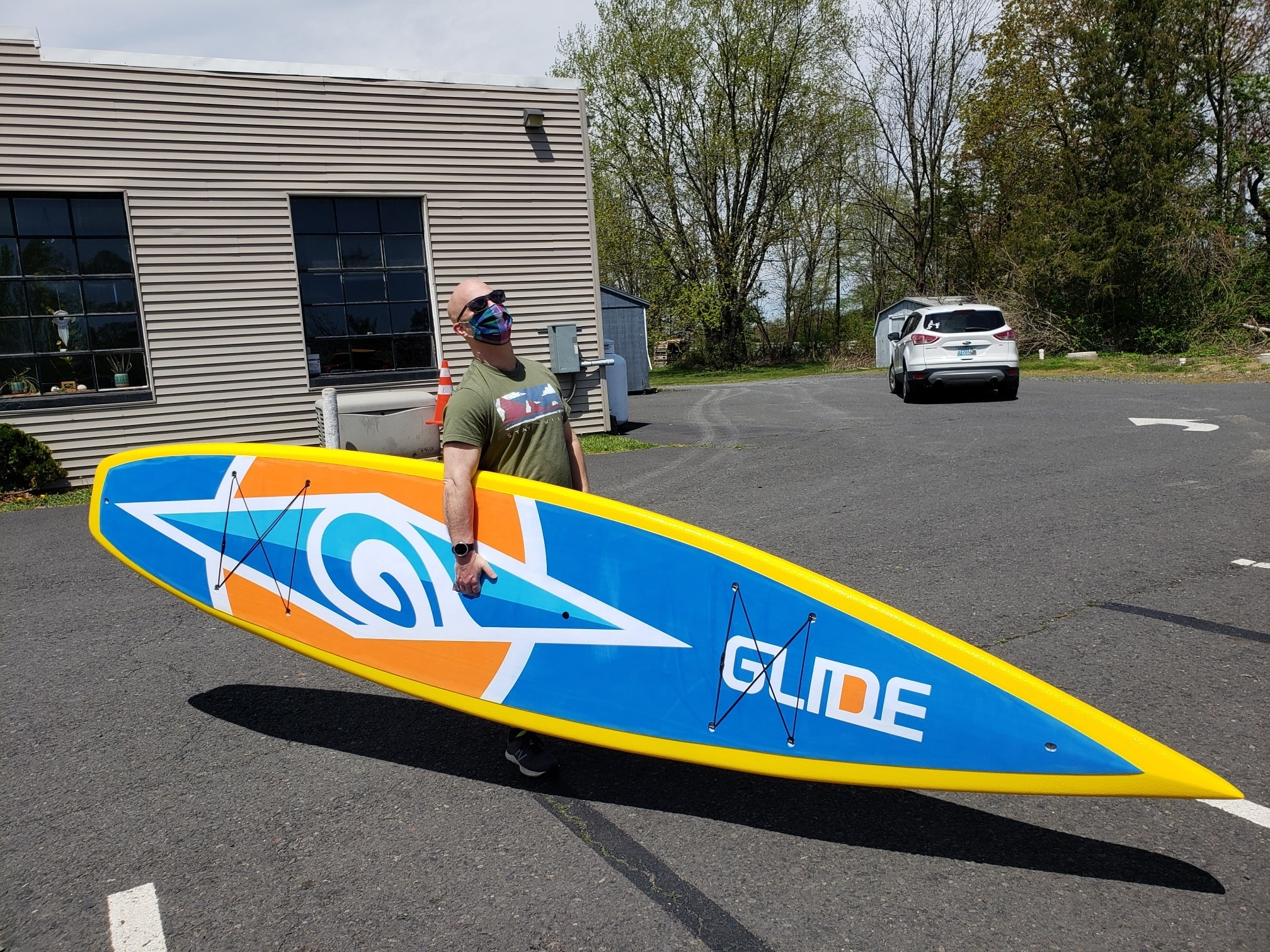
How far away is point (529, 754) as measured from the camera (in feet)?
10.6

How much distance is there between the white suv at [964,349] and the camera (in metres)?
15.0

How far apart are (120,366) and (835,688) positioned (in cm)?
1074

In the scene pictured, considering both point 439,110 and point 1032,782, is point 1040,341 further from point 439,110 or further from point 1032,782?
point 1032,782

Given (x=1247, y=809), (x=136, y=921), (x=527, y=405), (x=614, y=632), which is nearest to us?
(x=136, y=921)

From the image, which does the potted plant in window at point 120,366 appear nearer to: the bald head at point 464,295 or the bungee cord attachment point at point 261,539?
the bungee cord attachment point at point 261,539

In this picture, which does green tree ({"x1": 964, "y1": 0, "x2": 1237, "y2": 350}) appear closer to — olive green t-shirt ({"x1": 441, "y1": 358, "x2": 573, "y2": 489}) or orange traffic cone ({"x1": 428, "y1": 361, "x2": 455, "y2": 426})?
orange traffic cone ({"x1": 428, "y1": 361, "x2": 455, "y2": 426})

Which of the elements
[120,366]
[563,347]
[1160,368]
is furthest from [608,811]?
[1160,368]

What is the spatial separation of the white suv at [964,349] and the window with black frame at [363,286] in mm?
8719

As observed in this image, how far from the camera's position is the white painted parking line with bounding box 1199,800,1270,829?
275cm

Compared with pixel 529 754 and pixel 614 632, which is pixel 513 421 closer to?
pixel 614 632

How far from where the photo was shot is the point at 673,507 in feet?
26.1

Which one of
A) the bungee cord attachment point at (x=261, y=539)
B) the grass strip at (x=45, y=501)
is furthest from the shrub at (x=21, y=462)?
the bungee cord attachment point at (x=261, y=539)

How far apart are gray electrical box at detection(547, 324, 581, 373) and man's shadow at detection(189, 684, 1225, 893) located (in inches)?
344

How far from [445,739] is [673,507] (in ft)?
15.0
